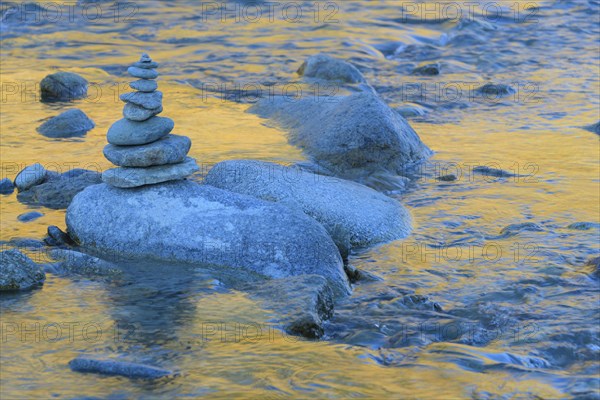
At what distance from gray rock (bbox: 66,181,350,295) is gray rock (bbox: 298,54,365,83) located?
6.50 m

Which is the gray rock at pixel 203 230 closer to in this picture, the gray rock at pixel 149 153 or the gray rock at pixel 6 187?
the gray rock at pixel 149 153

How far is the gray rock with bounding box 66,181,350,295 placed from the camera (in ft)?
22.4

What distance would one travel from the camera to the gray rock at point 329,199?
7660 millimetres

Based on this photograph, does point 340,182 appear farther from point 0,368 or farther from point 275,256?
point 0,368

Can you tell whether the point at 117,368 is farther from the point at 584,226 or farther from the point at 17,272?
the point at 584,226

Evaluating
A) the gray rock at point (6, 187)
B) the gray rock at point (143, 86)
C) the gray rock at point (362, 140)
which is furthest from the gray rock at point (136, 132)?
the gray rock at point (362, 140)

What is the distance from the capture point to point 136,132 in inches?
287

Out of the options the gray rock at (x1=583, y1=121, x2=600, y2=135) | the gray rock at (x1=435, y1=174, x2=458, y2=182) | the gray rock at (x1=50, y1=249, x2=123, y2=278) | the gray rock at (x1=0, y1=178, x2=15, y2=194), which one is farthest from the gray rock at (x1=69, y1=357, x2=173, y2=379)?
the gray rock at (x1=583, y1=121, x2=600, y2=135)

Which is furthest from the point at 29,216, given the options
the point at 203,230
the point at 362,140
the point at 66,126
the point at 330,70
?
the point at 330,70

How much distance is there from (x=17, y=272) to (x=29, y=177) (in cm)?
239

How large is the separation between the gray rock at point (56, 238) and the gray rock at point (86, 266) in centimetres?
51

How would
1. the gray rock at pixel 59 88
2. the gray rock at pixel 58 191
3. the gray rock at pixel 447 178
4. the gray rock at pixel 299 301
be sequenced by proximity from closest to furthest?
1. the gray rock at pixel 299 301
2. the gray rock at pixel 58 191
3. the gray rock at pixel 447 178
4. the gray rock at pixel 59 88

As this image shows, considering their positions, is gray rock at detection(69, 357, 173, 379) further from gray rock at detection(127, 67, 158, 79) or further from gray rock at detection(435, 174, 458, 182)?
gray rock at detection(435, 174, 458, 182)

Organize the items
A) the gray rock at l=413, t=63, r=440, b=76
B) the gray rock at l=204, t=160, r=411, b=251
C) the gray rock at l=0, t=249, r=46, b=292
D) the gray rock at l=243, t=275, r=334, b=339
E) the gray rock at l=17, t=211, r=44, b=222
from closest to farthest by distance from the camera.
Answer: the gray rock at l=243, t=275, r=334, b=339 → the gray rock at l=0, t=249, r=46, b=292 → the gray rock at l=204, t=160, r=411, b=251 → the gray rock at l=17, t=211, r=44, b=222 → the gray rock at l=413, t=63, r=440, b=76
